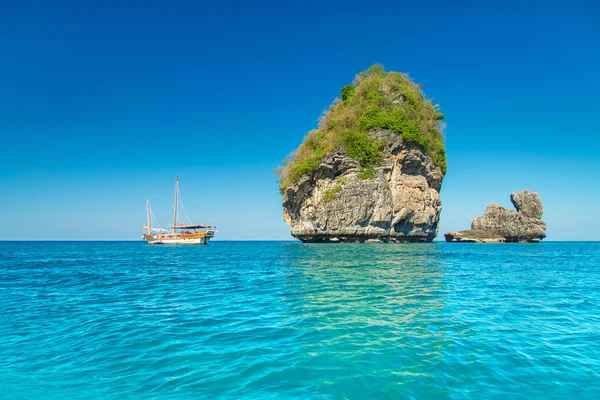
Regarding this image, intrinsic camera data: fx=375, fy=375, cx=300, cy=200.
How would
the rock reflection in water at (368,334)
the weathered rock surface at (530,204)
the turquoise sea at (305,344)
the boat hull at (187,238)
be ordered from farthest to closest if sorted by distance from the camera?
1. the boat hull at (187,238)
2. the weathered rock surface at (530,204)
3. the rock reflection in water at (368,334)
4. the turquoise sea at (305,344)

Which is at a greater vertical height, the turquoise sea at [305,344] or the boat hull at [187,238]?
the boat hull at [187,238]

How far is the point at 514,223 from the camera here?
68.5 metres

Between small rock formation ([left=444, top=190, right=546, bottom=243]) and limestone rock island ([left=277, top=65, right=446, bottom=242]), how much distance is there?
2015 centimetres

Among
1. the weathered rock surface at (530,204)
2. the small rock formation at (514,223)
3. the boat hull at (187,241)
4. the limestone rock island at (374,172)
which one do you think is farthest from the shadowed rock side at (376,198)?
the boat hull at (187,241)

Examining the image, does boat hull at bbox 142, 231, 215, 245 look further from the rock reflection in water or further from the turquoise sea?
the rock reflection in water

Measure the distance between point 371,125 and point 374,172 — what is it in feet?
22.2

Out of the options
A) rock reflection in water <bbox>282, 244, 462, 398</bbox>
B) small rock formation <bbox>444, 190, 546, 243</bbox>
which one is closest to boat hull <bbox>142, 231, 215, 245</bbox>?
small rock formation <bbox>444, 190, 546, 243</bbox>

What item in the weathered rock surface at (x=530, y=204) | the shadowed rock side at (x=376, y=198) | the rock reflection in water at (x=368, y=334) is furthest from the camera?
the weathered rock surface at (x=530, y=204)

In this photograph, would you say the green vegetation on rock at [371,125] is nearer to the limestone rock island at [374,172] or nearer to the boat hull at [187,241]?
the limestone rock island at [374,172]

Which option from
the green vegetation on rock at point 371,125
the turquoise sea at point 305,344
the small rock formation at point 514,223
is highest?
the green vegetation on rock at point 371,125

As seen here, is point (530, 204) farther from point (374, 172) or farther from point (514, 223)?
point (374, 172)

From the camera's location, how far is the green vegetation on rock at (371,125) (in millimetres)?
51000

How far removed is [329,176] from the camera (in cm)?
5297

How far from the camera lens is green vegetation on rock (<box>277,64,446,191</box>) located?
51.0m
